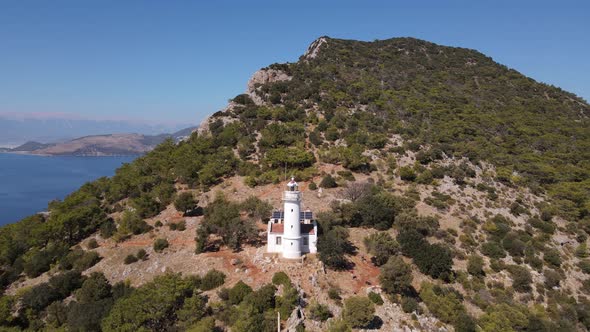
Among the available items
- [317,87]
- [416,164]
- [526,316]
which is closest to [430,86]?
[317,87]

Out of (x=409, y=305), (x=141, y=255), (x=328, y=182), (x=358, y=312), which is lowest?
(x=409, y=305)

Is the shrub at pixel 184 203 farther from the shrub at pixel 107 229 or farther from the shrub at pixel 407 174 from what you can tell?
the shrub at pixel 407 174

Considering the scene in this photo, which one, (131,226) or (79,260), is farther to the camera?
(131,226)

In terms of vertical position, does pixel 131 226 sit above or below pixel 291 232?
below

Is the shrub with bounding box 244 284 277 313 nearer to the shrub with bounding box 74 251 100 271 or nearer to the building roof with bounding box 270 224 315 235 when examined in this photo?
the building roof with bounding box 270 224 315 235

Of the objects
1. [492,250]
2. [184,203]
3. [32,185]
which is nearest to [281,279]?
[184,203]

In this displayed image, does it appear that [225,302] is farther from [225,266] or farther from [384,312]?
[384,312]

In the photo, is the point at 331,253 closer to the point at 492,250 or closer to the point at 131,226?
the point at 492,250
